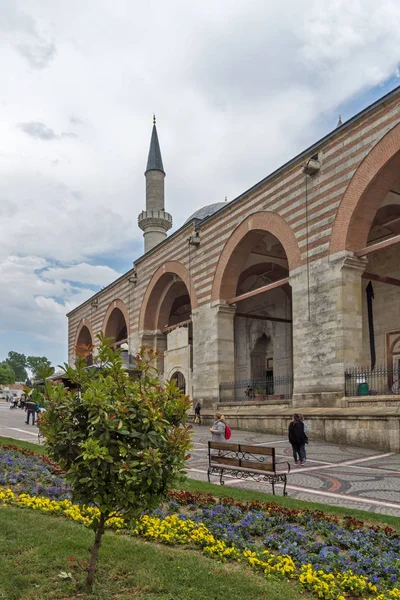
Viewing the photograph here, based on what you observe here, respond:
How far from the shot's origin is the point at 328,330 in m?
14.7

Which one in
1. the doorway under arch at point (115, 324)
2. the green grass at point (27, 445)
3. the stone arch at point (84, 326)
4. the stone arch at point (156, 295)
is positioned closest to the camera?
the green grass at point (27, 445)

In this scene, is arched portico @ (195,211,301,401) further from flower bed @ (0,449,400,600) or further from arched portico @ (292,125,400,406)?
flower bed @ (0,449,400,600)

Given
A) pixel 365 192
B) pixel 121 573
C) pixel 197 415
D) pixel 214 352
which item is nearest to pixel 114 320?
pixel 214 352

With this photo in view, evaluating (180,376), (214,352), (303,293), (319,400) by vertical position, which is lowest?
(319,400)

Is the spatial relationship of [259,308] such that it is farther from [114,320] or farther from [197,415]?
[114,320]

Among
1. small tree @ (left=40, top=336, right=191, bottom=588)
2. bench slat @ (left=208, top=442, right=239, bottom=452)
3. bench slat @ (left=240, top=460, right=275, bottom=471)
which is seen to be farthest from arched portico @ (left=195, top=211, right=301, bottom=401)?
small tree @ (left=40, top=336, right=191, bottom=588)

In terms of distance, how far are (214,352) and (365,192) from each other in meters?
9.33

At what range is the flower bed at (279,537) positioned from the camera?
407 cm

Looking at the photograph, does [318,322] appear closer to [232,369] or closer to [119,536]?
[232,369]

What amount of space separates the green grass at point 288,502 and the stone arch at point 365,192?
9.01 m

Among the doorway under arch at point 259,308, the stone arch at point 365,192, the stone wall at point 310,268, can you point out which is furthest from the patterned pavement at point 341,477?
the doorway under arch at point 259,308

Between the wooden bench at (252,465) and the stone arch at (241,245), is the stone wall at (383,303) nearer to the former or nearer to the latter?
the stone arch at (241,245)

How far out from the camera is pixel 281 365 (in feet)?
80.8

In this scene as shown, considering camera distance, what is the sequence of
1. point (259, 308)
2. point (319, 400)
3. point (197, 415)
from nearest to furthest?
point (319, 400), point (197, 415), point (259, 308)
